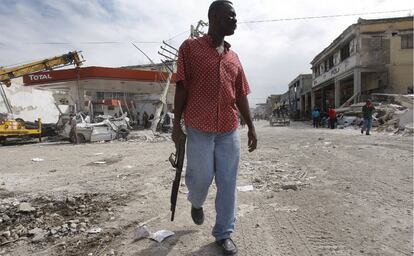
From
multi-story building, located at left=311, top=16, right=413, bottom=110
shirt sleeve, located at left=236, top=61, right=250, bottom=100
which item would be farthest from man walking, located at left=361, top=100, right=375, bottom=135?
shirt sleeve, located at left=236, top=61, right=250, bottom=100

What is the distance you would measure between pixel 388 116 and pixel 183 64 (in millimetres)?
18228

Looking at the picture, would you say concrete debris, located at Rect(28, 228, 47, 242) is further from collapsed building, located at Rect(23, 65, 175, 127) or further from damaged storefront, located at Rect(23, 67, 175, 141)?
collapsed building, located at Rect(23, 65, 175, 127)

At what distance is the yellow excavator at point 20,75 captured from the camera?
52.3ft

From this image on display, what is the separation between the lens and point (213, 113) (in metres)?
2.43

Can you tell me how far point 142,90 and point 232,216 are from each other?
2563cm

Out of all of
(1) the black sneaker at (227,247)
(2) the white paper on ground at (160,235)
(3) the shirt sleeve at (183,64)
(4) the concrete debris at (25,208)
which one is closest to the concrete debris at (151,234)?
(2) the white paper on ground at (160,235)

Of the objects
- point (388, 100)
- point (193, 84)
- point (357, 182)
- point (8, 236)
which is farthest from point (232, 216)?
point (388, 100)

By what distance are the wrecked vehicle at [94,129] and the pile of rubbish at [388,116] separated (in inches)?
492

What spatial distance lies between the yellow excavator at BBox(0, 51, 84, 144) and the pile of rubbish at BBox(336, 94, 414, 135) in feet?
55.1

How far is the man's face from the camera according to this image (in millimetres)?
2504

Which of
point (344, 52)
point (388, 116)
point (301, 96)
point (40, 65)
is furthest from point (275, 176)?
point (301, 96)

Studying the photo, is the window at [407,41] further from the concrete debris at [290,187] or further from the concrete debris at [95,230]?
the concrete debris at [95,230]

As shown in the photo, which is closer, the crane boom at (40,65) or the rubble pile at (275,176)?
the rubble pile at (275,176)

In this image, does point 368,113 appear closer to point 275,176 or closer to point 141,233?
point 275,176
